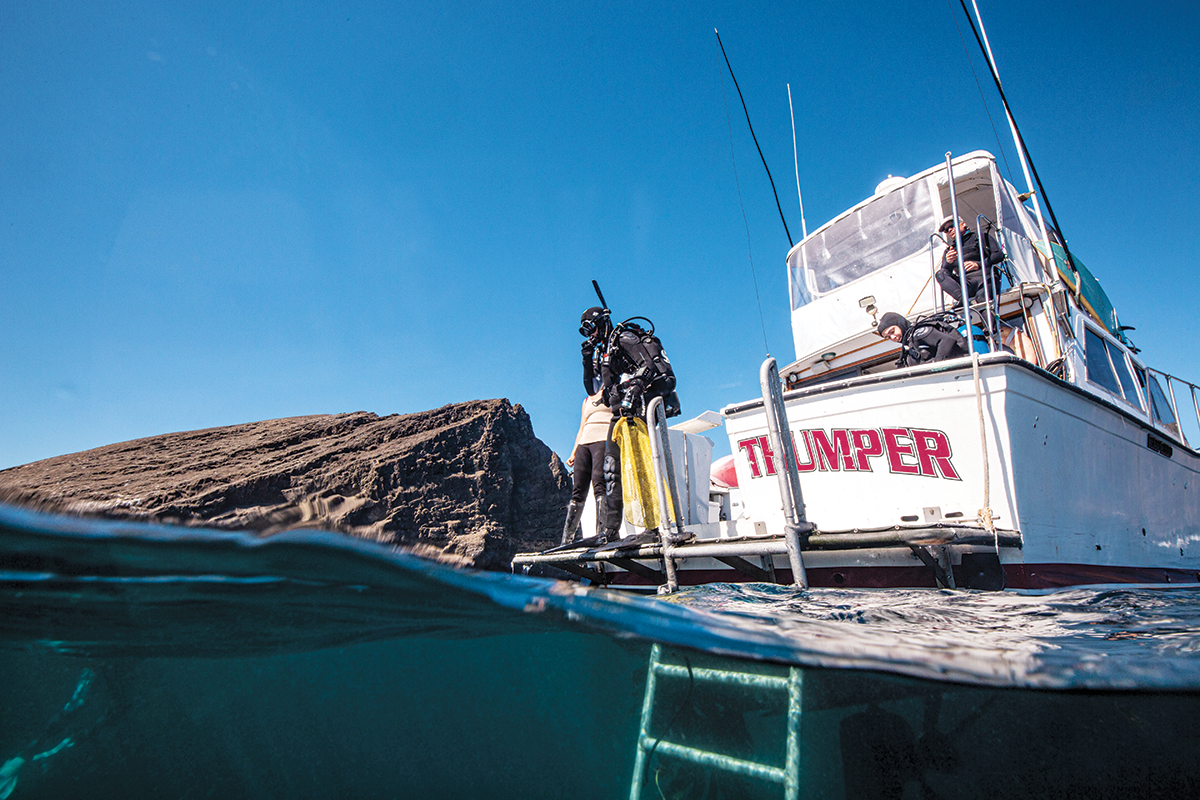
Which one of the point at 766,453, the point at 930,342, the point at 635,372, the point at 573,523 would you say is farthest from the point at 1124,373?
the point at 573,523

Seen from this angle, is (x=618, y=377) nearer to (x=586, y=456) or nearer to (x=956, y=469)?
(x=586, y=456)

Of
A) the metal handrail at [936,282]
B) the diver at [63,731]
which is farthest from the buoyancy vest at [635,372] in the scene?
the diver at [63,731]

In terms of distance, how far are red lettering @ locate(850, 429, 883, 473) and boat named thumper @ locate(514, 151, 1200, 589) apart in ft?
0.04

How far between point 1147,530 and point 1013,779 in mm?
3928

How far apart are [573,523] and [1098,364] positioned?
6021 millimetres

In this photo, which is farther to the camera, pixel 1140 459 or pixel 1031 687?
pixel 1140 459

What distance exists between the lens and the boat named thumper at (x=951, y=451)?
3.82 m

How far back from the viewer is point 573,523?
5.33 m

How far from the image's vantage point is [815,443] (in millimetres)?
4645

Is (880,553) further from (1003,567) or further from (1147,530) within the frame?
(1147,530)

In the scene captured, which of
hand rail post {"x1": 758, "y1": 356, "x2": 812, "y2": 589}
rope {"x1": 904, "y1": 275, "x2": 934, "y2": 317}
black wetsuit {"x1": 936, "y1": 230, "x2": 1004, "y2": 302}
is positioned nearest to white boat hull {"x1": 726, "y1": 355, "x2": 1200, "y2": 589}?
hand rail post {"x1": 758, "y1": 356, "x2": 812, "y2": 589}

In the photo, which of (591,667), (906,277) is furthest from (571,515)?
(906,277)

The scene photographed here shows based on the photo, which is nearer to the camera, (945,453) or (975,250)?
(945,453)

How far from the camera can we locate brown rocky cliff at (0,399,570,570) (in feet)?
28.0
